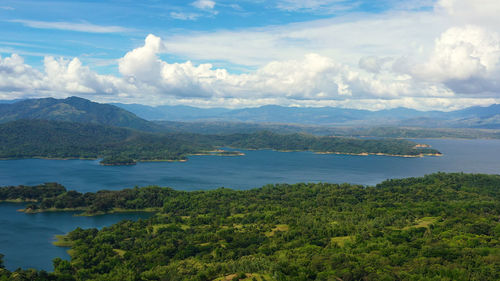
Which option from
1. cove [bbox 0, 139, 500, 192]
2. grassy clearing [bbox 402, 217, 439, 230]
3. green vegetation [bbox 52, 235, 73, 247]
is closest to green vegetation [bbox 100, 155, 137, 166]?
cove [bbox 0, 139, 500, 192]

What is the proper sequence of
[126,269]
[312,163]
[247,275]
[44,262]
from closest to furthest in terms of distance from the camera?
1. [247,275]
2. [126,269]
3. [44,262]
4. [312,163]

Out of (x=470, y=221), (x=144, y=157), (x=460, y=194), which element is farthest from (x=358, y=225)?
(x=144, y=157)

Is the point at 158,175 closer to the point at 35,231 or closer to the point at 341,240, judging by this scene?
the point at 35,231

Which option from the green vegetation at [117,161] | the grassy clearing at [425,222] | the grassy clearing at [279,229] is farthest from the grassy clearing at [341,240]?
the green vegetation at [117,161]

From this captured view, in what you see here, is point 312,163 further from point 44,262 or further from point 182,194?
point 44,262

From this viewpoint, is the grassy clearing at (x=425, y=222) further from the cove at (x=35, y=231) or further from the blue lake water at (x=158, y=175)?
the blue lake water at (x=158, y=175)

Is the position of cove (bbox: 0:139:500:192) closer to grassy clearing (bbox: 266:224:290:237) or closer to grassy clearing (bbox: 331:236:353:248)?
grassy clearing (bbox: 266:224:290:237)
